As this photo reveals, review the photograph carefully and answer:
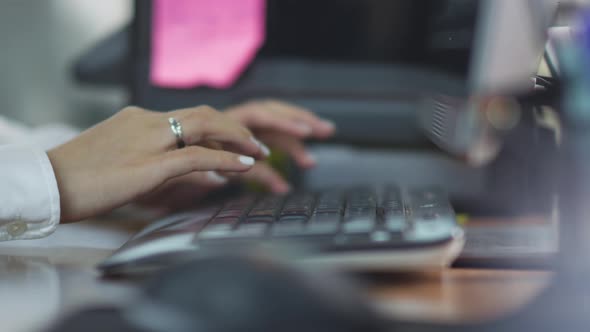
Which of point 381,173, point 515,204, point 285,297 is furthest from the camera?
point 381,173

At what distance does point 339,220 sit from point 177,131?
0.53 ft

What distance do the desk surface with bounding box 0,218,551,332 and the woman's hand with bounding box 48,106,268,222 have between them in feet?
0.19

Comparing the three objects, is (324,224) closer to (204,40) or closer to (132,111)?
(132,111)

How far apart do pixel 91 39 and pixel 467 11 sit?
1.66ft

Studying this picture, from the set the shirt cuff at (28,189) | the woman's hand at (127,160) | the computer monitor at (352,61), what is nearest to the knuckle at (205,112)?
the woman's hand at (127,160)

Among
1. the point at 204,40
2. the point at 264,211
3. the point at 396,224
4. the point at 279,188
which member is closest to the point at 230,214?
the point at 264,211

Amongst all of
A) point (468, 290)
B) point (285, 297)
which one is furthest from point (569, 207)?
point (285, 297)

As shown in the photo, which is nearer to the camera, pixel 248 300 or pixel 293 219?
pixel 248 300

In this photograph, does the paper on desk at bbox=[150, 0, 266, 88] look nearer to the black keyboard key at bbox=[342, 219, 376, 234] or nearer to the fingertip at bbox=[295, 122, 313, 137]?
the fingertip at bbox=[295, 122, 313, 137]

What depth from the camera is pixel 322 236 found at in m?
0.31

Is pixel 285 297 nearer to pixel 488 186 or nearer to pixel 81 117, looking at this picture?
pixel 488 186

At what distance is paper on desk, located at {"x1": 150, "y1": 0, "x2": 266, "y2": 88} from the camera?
754mm

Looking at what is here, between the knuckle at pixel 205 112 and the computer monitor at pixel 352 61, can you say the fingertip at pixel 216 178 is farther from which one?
the computer monitor at pixel 352 61

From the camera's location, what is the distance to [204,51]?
0.76 meters
